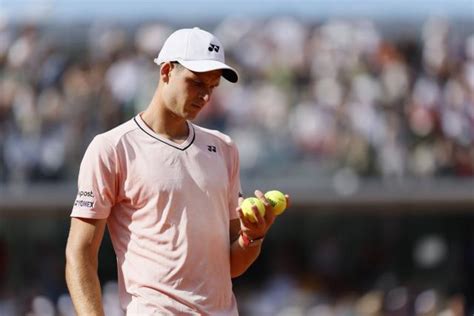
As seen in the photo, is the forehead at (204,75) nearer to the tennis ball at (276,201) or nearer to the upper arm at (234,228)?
the tennis ball at (276,201)

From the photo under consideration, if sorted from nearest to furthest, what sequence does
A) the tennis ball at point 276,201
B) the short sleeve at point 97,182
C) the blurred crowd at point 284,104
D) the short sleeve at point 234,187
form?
the short sleeve at point 97,182 < the tennis ball at point 276,201 < the short sleeve at point 234,187 < the blurred crowd at point 284,104

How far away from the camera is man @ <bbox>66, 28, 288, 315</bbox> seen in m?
4.53

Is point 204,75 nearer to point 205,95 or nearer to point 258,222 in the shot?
point 205,95

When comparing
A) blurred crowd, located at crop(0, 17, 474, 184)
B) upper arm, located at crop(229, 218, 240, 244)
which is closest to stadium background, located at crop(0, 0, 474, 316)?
blurred crowd, located at crop(0, 17, 474, 184)

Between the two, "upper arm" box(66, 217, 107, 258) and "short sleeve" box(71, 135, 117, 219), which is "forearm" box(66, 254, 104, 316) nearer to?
"upper arm" box(66, 217, 107, 258)

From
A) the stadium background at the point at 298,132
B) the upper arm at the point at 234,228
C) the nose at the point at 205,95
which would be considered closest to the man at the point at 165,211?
the nose at the point at 205,95

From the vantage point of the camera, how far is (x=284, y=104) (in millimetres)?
13703

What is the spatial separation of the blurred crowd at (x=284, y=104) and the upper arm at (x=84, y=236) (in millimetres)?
8843

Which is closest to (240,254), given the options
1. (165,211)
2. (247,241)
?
(247,241)

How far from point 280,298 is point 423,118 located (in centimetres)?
281

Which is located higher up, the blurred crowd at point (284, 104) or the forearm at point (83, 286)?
the forearm at point (83, 286)

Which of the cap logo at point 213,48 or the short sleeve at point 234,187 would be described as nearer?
the cap logo at point 213,48

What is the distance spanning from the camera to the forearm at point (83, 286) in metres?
4.41

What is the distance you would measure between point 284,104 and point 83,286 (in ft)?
30.9
